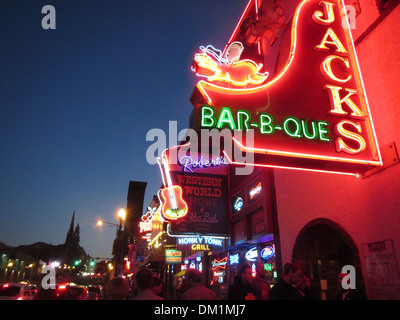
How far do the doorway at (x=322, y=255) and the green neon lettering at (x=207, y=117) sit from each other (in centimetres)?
A: 373

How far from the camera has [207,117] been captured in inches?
199

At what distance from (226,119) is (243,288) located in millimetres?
3364

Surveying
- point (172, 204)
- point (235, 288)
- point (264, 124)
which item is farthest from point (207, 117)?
point (172, 204)

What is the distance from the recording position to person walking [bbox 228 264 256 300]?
5.60 meters

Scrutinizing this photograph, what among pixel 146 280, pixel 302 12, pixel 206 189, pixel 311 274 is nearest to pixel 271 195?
pixel 311 274

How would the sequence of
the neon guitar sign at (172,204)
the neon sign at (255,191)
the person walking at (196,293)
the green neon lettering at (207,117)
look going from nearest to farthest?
the person walking at (196,293), the green neon lettering at (207,117), the neon sign at (255,191), the neon guitar sign at (172,204)

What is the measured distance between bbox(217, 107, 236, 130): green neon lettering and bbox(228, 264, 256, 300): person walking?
2983 millimetres

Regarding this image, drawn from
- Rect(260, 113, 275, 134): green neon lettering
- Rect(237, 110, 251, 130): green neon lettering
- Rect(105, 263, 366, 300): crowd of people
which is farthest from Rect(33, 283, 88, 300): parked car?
Rect(260, 113, 275, 134): green neon lettering

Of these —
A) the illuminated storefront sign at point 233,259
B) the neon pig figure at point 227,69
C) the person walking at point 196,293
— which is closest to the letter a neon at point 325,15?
the neon pig figure at point 227,69

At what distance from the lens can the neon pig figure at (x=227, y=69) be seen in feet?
21.8

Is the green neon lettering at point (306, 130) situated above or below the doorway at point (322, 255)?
above

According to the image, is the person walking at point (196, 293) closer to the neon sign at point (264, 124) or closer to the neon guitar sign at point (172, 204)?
the neon sign at point (264, 124)
